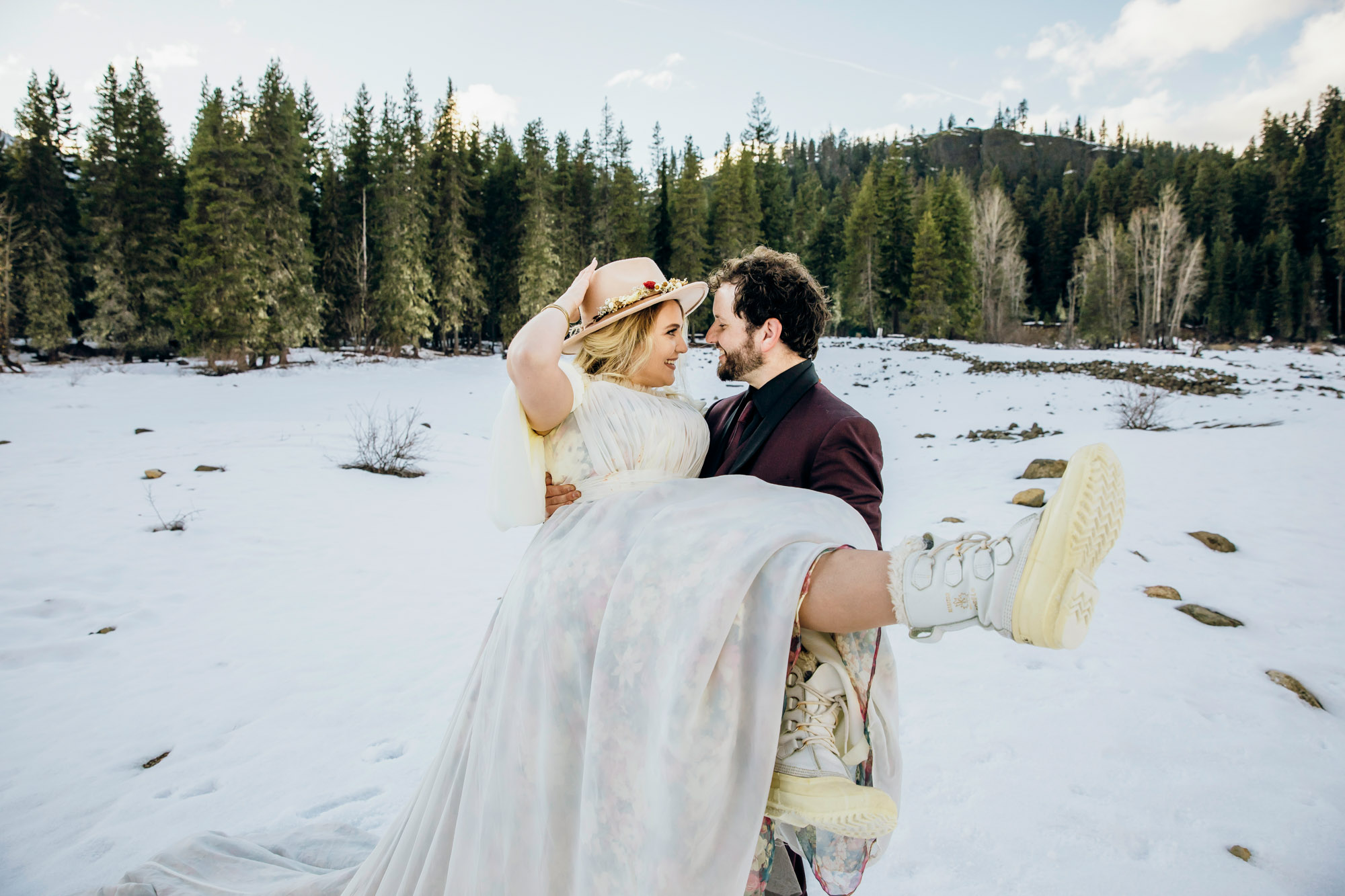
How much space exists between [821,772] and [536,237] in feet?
102

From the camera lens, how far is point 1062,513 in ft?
4.75

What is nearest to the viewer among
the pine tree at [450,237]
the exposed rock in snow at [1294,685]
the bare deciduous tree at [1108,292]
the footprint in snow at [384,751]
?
the footprint in snow at [384,751]

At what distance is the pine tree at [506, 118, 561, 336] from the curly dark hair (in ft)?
94.3

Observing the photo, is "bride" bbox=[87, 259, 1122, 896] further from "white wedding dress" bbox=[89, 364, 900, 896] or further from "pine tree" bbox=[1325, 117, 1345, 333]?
"pine tree" bbox=[1325, 117, 1345, 333]

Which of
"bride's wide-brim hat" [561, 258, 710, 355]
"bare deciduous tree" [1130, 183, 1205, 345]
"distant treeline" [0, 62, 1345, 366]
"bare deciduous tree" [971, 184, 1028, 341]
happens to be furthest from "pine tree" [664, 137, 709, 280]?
"bride's wide-brim hat" [561, 258, 710, 355]

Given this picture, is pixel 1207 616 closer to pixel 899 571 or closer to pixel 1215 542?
pixel 1215 542

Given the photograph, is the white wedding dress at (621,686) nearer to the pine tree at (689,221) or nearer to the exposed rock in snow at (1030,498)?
the exposed rock in snow at (1030,498)

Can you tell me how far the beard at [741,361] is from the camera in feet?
7.89

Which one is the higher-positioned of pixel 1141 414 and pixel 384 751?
pixel 1141 414

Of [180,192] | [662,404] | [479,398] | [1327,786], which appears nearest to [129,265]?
[180,192]

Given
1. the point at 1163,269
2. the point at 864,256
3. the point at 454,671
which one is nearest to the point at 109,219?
the point at 454,671

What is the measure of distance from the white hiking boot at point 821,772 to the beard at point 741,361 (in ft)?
3.59

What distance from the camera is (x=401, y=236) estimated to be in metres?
27.7

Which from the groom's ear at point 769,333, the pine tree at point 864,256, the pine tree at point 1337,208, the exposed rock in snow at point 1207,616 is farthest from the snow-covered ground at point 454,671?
the pine tree at point 1337,208
